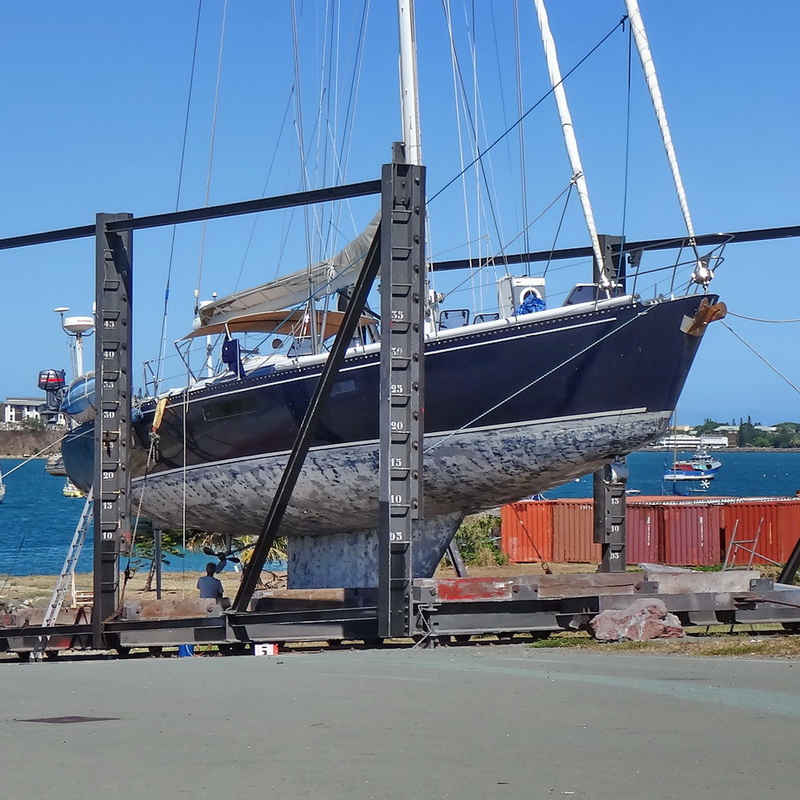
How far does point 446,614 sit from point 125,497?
14.1ft

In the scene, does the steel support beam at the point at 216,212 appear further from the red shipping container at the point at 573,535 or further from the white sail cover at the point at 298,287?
the red shipping container at the point at 573,535

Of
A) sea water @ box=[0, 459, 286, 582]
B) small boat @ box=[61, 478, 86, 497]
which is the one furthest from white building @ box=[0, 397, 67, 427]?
small boat @ box=[61, 478, 86, 497]

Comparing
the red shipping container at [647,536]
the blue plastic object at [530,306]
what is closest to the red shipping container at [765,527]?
the red shipping container at [647,536]

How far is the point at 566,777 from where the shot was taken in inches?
262

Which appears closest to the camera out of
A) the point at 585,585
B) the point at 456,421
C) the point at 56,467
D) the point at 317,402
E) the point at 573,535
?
the point at 317,402

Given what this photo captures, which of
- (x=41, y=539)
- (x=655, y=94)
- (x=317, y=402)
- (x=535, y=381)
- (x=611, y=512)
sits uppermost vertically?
(x=655, y=94)

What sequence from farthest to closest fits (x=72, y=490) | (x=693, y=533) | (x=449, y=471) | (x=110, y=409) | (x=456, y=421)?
(x=72, y=490)
(x=693, y=533)
(x=449, y=471)
(x=456, y=421)
(x=110, y=409)

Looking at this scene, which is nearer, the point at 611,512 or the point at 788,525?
the point at 611,512

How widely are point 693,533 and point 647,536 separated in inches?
55.9

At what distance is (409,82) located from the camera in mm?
18406

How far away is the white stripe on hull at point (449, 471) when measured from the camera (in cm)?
1836

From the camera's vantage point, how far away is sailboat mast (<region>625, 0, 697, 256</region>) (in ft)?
58.5

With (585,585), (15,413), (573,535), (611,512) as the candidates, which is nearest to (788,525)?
(573,535)

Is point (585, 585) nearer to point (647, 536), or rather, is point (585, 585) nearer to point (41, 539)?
point (647, 536)
